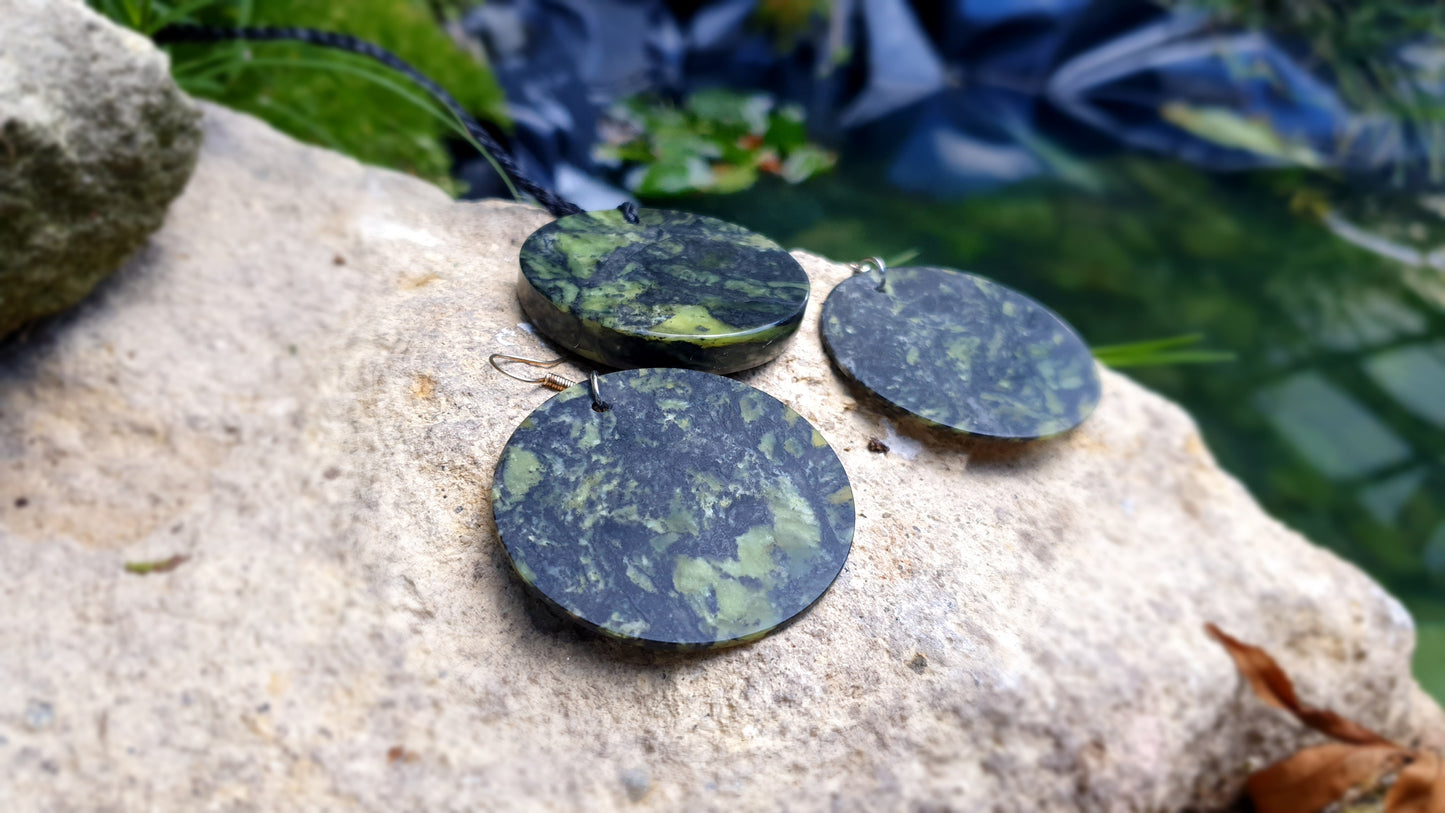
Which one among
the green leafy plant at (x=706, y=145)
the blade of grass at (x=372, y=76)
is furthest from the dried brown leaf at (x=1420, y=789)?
the green leafy plant at (x=706, y=145)

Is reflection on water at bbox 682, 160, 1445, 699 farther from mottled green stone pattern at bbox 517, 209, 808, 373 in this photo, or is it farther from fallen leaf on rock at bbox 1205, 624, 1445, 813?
mottled green stone pattern at bbox 517, 209, 808, 373

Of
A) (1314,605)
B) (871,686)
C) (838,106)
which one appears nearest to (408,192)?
(871,686)

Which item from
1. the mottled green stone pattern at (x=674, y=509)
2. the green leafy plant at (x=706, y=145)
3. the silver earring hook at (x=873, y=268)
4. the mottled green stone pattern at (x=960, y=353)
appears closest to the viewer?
the mottled green stone pattern at (x=674, y=509)

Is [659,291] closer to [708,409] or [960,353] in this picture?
[708,409]

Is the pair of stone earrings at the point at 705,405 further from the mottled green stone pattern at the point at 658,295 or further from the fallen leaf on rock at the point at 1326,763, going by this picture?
the fallen leaf on rock at the point at 1326,763

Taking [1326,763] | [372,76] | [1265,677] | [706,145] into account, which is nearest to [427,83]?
[372,76]

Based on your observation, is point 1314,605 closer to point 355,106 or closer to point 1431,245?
point 355,106
